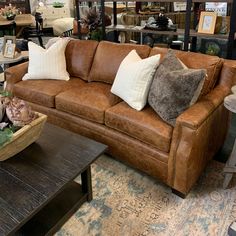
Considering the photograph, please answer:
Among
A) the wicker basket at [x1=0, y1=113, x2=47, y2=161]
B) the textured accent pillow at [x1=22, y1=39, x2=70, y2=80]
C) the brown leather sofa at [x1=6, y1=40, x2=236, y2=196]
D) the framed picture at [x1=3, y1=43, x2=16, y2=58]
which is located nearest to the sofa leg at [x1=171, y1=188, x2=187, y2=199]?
the brown leather sofa at [x1=6, y1=40, x2=236, y2=196]

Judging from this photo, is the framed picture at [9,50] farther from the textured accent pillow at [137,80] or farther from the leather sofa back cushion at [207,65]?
the leather sofa back cushion at [207,65]

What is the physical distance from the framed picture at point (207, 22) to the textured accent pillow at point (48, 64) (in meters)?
1.49

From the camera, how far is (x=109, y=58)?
8.43 ft

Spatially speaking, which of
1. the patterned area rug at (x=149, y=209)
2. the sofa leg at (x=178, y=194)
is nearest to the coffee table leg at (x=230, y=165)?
the patterned area rug at (x=149, y=209)

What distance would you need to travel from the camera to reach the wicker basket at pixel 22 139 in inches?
58.4

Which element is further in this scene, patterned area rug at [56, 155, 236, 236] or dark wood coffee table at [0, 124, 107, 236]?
patterned area rug at [56, 155, 236, 236]

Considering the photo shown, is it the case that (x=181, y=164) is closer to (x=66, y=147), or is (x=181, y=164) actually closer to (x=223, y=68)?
(x=66, y=147)

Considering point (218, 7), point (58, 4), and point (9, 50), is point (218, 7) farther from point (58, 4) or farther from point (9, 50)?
point (58, 4)

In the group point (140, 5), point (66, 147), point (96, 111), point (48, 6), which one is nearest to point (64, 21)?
point (48, 6)

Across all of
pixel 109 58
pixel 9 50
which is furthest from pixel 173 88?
pixel 9 50

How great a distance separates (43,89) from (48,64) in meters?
0.31

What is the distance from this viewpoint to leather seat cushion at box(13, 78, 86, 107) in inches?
99.0

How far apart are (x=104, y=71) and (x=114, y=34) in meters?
1.32

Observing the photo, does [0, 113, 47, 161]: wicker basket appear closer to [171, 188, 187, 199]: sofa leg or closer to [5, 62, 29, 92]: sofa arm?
[171, 188, 187, 199]: sofa leg
